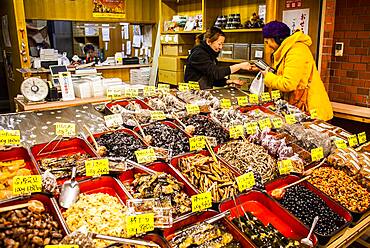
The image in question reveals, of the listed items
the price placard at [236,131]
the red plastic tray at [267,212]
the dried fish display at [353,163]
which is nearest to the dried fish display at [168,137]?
the price placard at [236,131]

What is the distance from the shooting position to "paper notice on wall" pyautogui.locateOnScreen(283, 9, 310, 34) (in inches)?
160

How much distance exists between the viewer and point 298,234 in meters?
1.57

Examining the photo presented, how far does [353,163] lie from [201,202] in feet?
3.89

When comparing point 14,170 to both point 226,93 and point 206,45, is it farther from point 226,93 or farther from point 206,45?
point 206,45

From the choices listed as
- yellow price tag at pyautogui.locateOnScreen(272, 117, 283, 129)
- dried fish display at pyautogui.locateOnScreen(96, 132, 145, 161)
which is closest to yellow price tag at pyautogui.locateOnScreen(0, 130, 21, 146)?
dried fish display at pyautogui.locateOnScreen(96, 132, 145, 161)

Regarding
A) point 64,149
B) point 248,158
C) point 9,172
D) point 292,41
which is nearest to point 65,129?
point 64,149

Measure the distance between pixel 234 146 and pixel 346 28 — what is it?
2.92m

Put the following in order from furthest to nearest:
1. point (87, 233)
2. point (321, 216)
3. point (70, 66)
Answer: point (70, 66)
point (321, 216)
point (87, 233)

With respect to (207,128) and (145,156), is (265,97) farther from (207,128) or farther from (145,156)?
(145,156)

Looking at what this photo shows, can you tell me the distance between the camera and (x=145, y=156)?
188 cm

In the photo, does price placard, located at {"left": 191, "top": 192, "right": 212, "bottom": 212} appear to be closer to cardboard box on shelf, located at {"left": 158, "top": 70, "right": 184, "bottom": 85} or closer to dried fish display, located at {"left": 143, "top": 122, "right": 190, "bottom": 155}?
dried fish display, located at {"left": 143, "top": 122, "right": 190, "bottom": 155}

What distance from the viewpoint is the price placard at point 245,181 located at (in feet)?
5.60

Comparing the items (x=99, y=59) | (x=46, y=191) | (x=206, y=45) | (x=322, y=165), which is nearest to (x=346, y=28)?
(x=206, y=45)

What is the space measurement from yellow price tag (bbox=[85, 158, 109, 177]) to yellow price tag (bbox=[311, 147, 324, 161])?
134cm
